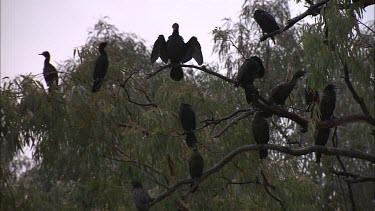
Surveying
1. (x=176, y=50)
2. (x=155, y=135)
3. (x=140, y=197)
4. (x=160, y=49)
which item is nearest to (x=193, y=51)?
(x=176, y=50)

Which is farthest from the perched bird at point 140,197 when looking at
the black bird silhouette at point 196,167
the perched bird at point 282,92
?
the perched bird at point 282,92

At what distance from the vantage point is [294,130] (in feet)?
25.1

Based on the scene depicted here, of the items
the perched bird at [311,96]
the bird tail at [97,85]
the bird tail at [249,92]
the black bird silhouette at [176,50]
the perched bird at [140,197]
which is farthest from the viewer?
the bird tail at [97,85]

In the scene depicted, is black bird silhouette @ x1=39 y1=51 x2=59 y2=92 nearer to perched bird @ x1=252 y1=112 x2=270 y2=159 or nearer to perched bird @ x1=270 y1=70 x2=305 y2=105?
perched bird @ x1=252 y1=112 x2=270 y2=159

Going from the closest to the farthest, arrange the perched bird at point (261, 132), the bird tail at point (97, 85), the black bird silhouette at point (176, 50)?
the perched bird at point (261, 132) < the black bird silhouette at point (176, 50) < the bird tail at point (97, 85)

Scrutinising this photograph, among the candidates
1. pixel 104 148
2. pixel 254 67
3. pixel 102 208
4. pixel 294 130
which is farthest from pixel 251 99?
pixel 294 130

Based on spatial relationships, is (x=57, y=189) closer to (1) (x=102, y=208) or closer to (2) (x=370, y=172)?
(1) (x=102, y=208)

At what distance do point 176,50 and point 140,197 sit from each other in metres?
1.25

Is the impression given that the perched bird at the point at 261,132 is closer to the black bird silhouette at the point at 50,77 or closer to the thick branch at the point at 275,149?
the thick branch at the point at 275,149

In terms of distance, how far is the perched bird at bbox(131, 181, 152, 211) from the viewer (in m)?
4.56

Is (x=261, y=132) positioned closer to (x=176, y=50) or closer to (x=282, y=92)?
(x=282, y=92)

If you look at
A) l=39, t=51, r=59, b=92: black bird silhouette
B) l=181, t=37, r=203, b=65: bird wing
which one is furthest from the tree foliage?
l=181, t=37, r=203, b=65: bird wing

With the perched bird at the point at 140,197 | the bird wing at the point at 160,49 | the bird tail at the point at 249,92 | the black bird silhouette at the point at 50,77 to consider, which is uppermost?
the black bird silhouette at the point at 50,77

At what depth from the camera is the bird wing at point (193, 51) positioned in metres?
4.44
